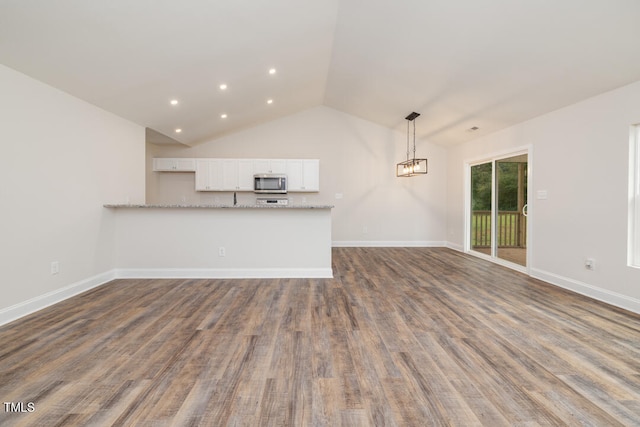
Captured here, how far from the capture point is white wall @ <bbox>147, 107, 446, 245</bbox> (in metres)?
6.71

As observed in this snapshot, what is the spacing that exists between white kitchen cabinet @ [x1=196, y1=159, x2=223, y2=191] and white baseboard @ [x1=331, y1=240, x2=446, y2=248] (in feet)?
10.2

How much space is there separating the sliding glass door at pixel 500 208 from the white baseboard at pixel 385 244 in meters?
1.01

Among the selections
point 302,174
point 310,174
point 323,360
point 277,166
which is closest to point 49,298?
point 323,360

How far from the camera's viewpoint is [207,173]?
20.7 ft

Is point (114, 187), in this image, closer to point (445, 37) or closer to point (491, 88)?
point (445, 37)

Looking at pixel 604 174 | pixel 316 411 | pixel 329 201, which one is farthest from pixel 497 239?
Answer: pixel 316 411

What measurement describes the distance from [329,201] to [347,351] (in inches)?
194

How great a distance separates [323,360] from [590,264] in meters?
3.42

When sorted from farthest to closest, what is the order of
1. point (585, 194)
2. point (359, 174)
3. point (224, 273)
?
point (359, 174)
point (224, 273)
point (585, 194)

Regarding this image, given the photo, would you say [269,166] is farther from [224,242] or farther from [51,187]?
[51,187]

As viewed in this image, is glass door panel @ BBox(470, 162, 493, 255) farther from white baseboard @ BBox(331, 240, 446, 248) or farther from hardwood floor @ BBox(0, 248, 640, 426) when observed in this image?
hardwood floor @ BBox(0, 248, 640, 426)

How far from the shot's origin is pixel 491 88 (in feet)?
12.2

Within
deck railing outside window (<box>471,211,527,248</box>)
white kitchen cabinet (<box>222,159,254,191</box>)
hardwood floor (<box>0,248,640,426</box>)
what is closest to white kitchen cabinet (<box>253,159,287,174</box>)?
white kitchen cabinet (<box>222,159,254,191</box>)

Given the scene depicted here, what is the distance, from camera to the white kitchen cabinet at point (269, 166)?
633 centimetres
